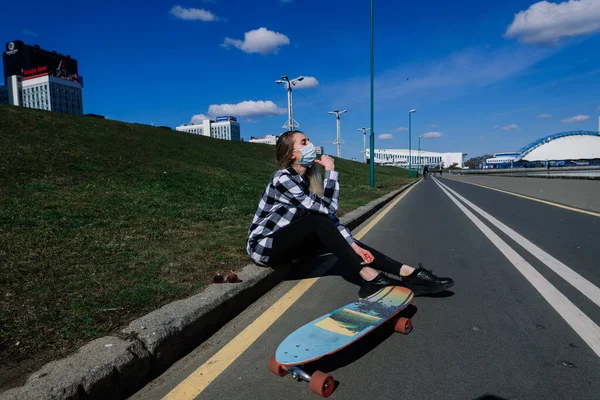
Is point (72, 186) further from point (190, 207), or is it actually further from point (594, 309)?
point (594, 309)

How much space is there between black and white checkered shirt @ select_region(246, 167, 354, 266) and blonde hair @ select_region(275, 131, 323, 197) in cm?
11

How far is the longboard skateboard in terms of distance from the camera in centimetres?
208

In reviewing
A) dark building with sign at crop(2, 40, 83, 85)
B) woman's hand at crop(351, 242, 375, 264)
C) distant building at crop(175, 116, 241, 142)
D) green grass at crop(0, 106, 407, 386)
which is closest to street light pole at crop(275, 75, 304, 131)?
green grass at crop(0, 106, 407, 386)

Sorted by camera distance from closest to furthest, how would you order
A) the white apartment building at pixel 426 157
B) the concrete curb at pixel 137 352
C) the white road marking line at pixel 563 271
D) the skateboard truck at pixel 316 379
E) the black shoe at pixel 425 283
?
1. the concrete curb at pixel 137 352
2. the skateboard truck at pixel 316 379
3. the black shoe at pixel 425 283
4. the white road marking line at pixel 563 271
5. the white apartment building at pixel 426 157

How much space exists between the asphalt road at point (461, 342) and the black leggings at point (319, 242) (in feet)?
1.17

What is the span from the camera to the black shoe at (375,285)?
327 cm

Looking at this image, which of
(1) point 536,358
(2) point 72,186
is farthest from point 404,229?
(2) point 72,186

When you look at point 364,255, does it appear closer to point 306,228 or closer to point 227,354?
point 306,228

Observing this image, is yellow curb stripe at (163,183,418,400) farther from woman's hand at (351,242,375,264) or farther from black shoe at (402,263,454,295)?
black shoe at (402,263,454,295)

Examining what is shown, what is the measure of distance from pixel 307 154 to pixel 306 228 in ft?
2.46

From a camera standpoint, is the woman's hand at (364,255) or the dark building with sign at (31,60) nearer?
the woman's hand at (364,255)

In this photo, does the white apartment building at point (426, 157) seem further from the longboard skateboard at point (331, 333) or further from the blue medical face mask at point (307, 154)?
the longboard skateboard at point (331, 333)

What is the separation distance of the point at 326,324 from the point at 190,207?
5.91 metres

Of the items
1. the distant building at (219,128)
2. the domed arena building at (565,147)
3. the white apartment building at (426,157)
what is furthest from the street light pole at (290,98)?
the white apartment building at (426,157)
